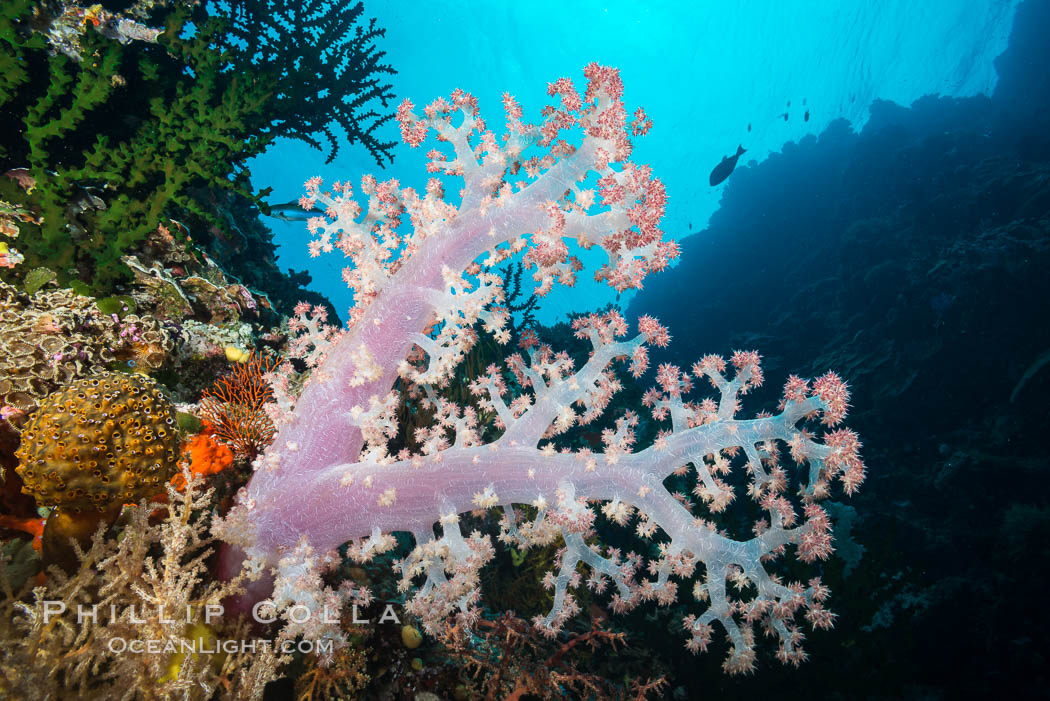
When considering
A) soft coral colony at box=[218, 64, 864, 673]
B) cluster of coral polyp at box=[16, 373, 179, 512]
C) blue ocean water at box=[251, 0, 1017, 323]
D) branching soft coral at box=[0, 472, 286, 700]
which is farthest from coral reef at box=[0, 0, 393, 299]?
blue ocean water at box=[251, 0, 1017, 323]

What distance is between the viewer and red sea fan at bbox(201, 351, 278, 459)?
321 centimetres

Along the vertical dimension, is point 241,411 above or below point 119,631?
above

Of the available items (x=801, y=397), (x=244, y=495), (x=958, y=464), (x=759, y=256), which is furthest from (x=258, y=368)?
(x=759, y=256)

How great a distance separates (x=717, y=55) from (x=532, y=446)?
1841 inches

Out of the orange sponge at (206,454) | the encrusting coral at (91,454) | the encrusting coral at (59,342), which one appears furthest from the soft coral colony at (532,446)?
the encrusting coral at (59,342)

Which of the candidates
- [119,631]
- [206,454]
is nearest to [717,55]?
[206,454]

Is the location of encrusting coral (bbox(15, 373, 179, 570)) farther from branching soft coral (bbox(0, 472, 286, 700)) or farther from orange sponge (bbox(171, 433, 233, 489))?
orange sponge (bbox(171, 433, 233, 489))

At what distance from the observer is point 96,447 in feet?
5.99

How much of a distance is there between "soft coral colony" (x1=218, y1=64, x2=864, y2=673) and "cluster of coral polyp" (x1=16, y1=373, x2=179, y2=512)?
70 centimetres

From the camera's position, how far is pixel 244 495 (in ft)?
8.92

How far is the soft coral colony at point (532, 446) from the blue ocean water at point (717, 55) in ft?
80.2

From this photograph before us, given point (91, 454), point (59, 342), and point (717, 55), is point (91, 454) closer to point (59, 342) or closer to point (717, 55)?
point (59, 342)

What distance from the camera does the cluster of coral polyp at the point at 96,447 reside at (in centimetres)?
179

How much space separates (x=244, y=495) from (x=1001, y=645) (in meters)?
8.88
